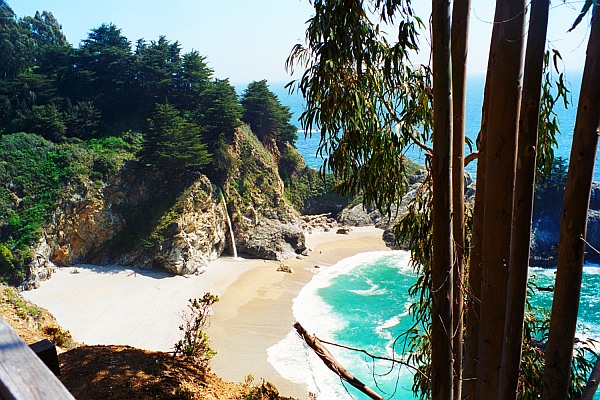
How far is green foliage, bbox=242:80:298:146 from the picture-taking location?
2883 cm

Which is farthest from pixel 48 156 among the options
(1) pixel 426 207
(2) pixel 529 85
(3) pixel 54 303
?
(2) pixel 529 85

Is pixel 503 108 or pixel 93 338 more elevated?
pixel 503 108

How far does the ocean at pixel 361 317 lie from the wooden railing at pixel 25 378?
8304 mm

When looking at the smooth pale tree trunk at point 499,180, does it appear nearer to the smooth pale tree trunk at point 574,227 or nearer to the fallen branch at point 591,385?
the smooth pale tree trunk at point 574,227

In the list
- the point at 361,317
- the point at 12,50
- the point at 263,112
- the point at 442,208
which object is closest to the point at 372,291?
the point at 361,317

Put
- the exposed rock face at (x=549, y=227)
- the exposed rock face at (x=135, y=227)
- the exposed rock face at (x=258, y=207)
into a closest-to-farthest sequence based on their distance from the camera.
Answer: the exposed rock face at (x=135, y=227), the exposed rock face at (x=258, y=207), the exposed rock face at (x=549, y=227)

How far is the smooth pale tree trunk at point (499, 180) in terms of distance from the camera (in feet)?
6.83

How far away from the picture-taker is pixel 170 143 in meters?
20.3

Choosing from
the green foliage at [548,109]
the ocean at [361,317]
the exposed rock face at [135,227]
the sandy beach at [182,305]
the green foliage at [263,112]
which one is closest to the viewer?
the green foliage at [548,109]

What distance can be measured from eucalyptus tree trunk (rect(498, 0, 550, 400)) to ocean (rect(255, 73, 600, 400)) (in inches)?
275

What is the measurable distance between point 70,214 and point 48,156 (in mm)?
3053

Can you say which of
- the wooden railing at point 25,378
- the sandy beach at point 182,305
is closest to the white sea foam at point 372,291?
the sandy beach at point 182,305

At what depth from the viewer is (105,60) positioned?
26.6 meters

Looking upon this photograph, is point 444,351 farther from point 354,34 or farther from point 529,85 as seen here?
point 354,34
